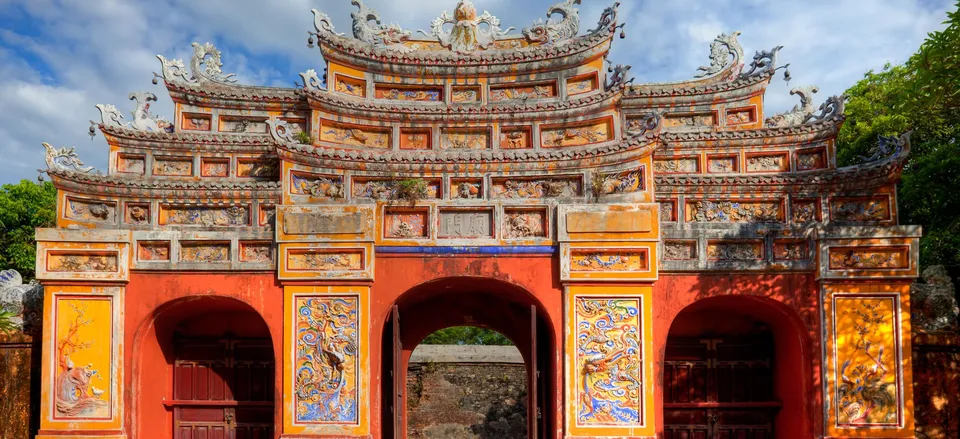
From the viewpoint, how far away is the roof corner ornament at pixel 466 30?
1442 centimetres

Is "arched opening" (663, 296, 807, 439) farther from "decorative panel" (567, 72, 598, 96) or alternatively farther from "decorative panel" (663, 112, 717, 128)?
"decorative panel" (567, 72, 598, 96)

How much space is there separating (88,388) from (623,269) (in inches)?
336

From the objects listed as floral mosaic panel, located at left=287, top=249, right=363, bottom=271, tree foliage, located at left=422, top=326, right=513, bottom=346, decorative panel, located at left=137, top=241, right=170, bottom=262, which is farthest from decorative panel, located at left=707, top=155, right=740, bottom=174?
tree foliage, located at left=422, top=326, right=513, bottom=346

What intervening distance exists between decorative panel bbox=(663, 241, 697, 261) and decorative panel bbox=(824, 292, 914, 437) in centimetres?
216

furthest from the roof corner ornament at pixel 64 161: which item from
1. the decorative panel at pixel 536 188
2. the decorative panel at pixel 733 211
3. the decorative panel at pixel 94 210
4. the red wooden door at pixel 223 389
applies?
the decorative panel at pixel 733 211

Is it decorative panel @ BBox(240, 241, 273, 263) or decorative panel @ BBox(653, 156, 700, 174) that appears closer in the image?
decorative panel @ BBox(240, 241, 273, 263)

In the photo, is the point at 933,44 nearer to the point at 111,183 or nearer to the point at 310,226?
the point at 310,226

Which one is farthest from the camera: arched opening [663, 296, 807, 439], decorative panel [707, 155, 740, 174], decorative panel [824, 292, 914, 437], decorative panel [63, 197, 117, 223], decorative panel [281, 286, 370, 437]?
arched opening [663, 296, 807, 439]

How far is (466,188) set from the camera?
42.2 feet

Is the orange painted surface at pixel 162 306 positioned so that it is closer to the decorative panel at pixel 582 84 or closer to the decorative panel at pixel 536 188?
the decorative panel at pixel 536 188

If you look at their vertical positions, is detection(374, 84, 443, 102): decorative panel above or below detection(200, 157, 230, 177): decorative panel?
above

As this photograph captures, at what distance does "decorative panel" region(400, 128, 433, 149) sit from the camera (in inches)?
545

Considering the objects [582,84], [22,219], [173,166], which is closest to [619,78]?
[582,84]

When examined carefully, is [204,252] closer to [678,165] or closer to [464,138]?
[464,138]
